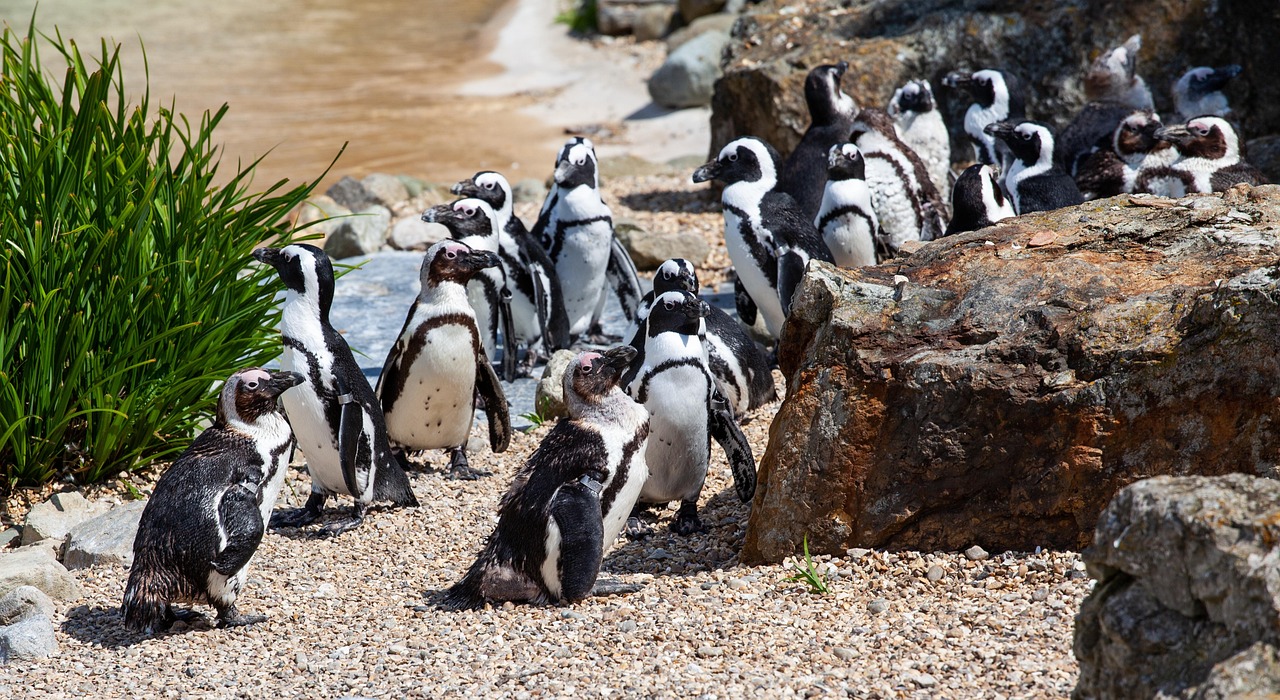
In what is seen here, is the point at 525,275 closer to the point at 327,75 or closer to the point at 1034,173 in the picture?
the point at 1034,173

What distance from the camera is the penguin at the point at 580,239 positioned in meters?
7.71

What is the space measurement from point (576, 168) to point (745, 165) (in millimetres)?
1086

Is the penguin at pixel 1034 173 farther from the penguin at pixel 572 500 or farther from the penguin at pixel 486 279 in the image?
the penguin at pixel 572 500

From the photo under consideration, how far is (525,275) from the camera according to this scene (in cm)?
737

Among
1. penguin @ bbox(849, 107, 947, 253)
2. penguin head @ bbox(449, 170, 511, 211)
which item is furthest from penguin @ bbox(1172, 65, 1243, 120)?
penguin head @ bbox(449, 170, 511, 211)

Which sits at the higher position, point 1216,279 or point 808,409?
point 1216,279

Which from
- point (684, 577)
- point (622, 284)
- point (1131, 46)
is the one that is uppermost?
point (1131, 46)

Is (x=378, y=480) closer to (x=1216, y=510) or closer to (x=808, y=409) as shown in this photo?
(x=808, y=409)

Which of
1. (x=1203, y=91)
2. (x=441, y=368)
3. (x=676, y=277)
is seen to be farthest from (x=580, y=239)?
(x=1203, y=91)

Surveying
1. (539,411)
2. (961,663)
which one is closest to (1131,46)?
(539,411)

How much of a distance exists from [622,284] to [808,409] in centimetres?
393

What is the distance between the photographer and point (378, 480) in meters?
5.34

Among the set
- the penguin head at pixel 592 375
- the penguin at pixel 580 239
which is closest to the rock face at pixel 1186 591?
the penguin head at pixel 592 375

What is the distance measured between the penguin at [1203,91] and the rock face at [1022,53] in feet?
2.03
